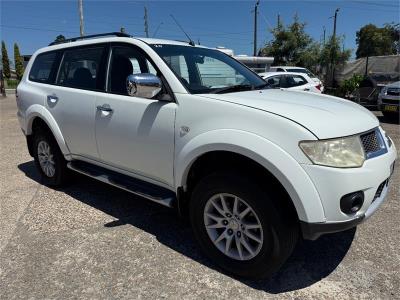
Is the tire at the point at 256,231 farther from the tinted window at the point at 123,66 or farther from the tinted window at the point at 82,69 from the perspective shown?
the tinted window at the point at 82,69

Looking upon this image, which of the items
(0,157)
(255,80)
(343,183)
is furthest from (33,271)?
(0,157)

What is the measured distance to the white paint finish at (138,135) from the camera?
3199mm

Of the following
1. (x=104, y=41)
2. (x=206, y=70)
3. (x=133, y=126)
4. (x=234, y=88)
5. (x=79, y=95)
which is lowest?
(x=133, y=126)

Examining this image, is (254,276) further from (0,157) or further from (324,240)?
(0,157)

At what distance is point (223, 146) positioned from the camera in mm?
2746

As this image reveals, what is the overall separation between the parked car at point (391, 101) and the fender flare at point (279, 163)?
31.1ft

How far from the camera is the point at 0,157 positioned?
23.0 ft

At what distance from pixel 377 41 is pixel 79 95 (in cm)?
6056

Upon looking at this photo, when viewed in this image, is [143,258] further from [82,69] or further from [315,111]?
[82,69]

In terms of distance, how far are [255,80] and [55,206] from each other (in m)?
2.72

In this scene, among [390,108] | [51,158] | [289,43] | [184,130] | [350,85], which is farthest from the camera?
[289,43]

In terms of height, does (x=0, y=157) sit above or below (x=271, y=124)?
below

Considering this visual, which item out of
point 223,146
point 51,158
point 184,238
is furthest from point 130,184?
point 51,158

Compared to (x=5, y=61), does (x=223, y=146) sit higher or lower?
lower
